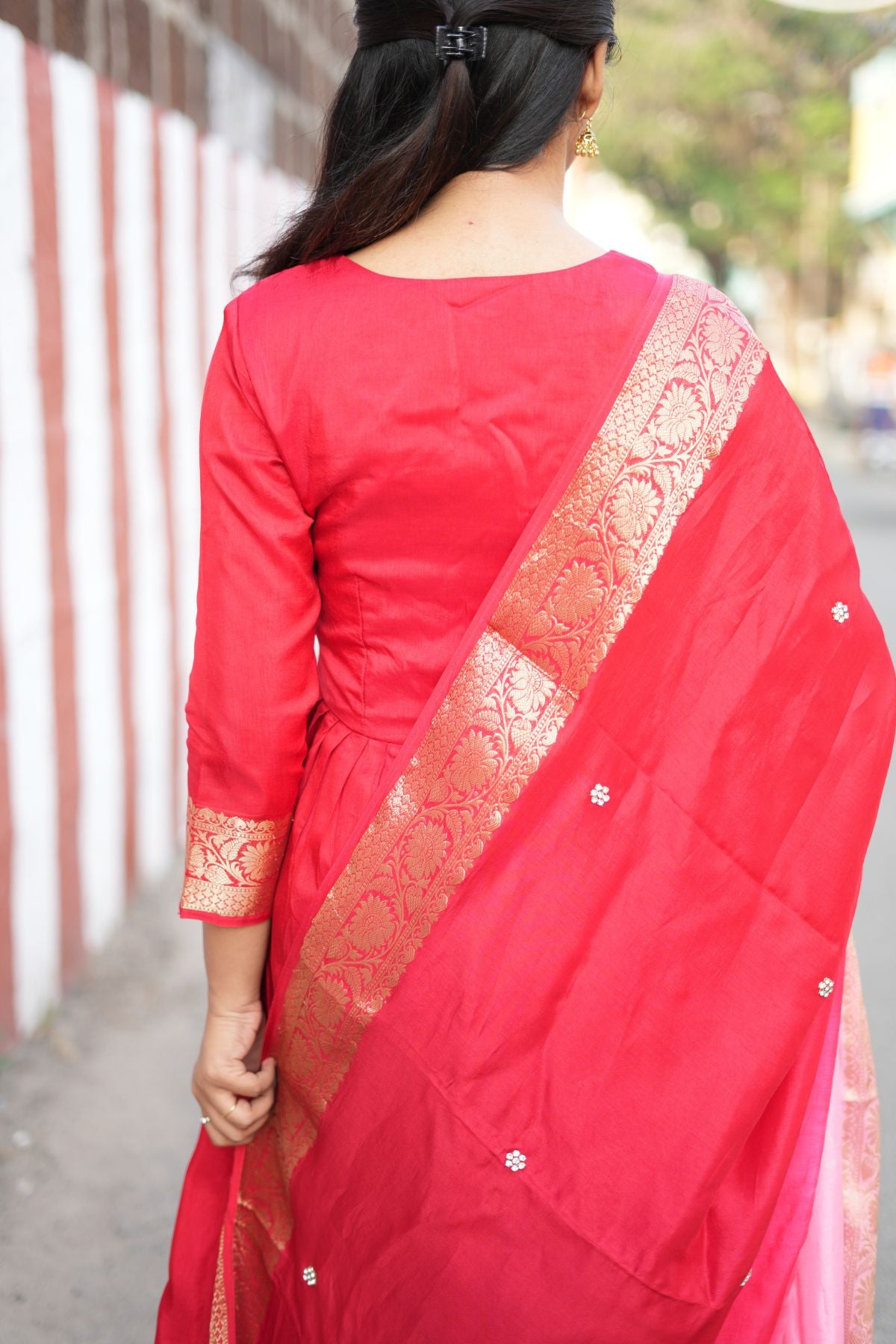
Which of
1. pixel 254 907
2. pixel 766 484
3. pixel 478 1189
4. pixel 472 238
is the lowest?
pixel 478 1189

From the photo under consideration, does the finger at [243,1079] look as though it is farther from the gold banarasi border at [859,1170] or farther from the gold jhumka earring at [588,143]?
the gold jhumka earring at [588,143]

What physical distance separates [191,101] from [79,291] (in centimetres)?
103

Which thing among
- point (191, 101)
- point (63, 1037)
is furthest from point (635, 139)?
point (63, 1037)

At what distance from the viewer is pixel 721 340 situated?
1181mm

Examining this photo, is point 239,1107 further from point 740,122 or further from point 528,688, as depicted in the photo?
point 740,122

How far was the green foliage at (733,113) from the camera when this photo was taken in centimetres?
2058

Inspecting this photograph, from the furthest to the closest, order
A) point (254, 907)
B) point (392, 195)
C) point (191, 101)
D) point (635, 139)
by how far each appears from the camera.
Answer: point (635, 139), point (191, 101), point (254, 907), point (392, 195)

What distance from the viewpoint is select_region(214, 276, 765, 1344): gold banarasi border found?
45.3 inches

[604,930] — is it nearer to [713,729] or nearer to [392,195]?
[713,729]

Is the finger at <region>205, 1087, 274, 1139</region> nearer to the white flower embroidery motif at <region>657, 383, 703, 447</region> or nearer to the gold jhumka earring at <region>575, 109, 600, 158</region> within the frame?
the white flower embroidery motif at <region>657, 383, 703, 447</region>

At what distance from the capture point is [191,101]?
11.7ft

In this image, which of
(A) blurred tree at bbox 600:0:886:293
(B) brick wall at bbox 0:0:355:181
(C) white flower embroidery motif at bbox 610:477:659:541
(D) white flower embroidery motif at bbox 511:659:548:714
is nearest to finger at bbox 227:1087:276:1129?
(D) white flower embroidery motif at bbox 511:659:548:714

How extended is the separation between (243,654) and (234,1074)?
1.37ft

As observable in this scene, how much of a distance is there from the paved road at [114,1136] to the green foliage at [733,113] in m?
18.0
